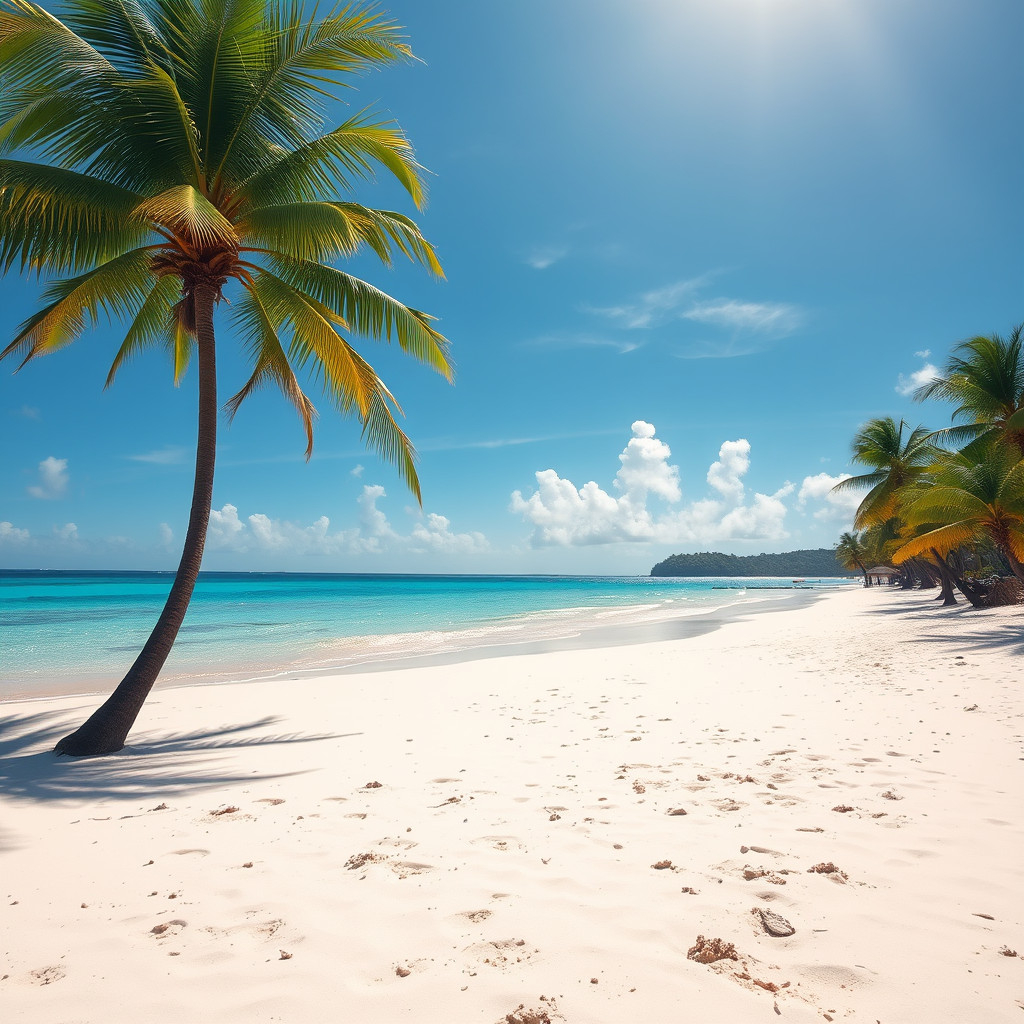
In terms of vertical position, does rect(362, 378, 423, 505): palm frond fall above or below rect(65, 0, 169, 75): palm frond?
below

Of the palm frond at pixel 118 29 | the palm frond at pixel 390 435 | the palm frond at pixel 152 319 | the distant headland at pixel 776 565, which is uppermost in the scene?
the palm frond at pixel 118 29

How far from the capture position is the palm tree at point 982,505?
14594 millimetres

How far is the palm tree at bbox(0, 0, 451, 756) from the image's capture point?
6.13 m

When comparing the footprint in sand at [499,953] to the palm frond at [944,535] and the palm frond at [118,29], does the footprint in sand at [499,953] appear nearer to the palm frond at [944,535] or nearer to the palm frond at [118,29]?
the palm frond at [118,29]

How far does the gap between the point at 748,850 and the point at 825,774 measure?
173 centimetres

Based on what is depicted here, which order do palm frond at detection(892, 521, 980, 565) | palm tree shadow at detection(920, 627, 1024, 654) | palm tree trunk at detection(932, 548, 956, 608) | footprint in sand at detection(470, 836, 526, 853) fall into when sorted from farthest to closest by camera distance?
palm tree trunk at detection(932, 548, 956, 608) → palm frond at detection(892, 521, 980, 565) → palm tree shadow at detection(920, 627, 1024, 654) → footprint in sand at detection(470, 836, 526, 853)

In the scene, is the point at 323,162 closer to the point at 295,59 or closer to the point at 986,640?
the point at 295,59

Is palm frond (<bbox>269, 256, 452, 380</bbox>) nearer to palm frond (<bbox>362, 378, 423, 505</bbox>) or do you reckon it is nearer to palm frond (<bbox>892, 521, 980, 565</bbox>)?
palm frond (<bbox>362, 378, 423, 505</bbox>)

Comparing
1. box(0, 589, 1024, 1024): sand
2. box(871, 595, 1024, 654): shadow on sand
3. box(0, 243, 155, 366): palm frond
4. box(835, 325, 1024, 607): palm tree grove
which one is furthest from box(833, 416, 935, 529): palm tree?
box(0, 243, 155, 366): palm frond

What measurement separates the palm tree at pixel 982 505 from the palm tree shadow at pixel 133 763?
16867mm

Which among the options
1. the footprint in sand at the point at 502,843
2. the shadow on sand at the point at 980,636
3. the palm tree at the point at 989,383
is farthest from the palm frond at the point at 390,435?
the palm tree at the point at 989,383

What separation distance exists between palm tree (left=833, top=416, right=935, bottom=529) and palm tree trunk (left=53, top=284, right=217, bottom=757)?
94.5 ft

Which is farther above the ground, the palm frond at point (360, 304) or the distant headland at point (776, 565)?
the palm frond at point (360, 304)

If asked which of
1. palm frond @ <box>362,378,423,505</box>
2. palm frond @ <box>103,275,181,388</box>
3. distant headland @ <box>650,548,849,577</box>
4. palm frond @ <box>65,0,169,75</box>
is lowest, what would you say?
distant headland @ <box>650,548,849,577</box>
